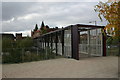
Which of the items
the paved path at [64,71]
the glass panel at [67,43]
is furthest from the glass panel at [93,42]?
the paved path at [64,71]

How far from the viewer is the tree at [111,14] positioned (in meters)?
6.62

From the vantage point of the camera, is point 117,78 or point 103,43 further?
point 103,43

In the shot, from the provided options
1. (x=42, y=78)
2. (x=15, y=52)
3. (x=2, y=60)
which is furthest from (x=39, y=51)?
(x=42, y=78)

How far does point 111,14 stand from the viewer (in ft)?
22.3

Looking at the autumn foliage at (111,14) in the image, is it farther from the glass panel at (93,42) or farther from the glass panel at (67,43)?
the glass panel at (93,42)

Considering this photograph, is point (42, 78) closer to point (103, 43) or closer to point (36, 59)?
point (36, 59)

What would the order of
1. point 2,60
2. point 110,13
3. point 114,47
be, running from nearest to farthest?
point 110,13 → point 2,60 → point 114,47

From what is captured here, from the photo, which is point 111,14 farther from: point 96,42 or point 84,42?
point 84,42

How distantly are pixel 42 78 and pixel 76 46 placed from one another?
7.05 meters

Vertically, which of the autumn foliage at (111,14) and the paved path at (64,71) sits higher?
the autumn foliage at (111,14)

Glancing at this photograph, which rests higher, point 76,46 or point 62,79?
point 76,46

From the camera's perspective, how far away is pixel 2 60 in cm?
1184

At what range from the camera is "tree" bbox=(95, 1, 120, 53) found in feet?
21.7

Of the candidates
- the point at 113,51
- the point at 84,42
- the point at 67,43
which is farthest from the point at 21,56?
the point at 113,51
